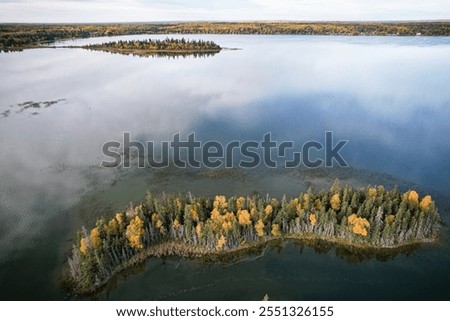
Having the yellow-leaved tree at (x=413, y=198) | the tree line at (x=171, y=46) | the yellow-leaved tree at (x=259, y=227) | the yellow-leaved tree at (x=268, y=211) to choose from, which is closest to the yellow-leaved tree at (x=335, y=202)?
the yellow-leaved tree at (x=268, y=211)

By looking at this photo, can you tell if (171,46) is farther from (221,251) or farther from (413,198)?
(413,198)

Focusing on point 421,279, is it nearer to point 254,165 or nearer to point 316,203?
point 316,203

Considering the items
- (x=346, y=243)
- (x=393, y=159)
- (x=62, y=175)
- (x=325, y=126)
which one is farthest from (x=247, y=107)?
(x=346, y=243)

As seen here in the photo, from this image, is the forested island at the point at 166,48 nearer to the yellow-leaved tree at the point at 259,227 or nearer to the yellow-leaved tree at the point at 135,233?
the yellow-leaved tree at the point at 259,227

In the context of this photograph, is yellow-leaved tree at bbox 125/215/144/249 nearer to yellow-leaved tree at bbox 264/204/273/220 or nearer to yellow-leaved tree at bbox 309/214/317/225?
yellow-leaved tree at bbox 264/204/273/220

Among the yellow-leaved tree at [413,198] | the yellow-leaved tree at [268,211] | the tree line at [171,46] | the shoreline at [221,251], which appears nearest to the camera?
the shoreline at [221,251]

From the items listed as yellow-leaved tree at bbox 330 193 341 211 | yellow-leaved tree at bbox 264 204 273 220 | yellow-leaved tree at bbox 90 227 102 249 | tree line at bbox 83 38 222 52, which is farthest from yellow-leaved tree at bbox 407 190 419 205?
tree line at bbox 83 38 222 52
